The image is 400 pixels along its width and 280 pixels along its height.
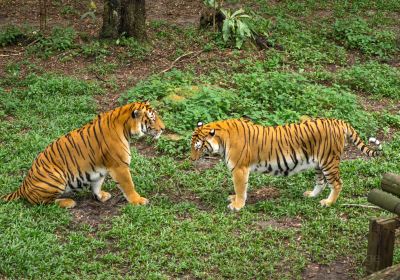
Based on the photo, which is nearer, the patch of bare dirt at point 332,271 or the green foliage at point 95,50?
the patch of bare dirt at point 332,271

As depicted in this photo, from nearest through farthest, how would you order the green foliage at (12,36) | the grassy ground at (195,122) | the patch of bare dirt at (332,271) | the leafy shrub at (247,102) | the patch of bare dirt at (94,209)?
the patch of bare dirt at (332,271)
the grassy ground at (195,122)
the patch of bare dirt at (94,209)
the leafy shrub at (247,102)
the green foliage at (12,36)

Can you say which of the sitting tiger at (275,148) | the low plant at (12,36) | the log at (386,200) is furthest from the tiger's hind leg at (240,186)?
the low plant at (12,36)

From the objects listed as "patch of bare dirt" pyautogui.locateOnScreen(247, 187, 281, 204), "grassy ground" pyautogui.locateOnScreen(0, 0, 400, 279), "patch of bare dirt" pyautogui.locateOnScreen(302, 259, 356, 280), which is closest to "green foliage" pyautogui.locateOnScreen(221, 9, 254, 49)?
"grassy ground" pyautogui.locateOnScreen(0, 0, 400, 279)

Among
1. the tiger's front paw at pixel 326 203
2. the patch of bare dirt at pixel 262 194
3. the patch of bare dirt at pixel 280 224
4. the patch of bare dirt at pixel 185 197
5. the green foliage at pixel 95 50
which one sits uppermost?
the green foliage at pixel 95 50

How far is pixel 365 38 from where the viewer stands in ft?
44.7

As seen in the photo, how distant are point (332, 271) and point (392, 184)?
970 millimetres

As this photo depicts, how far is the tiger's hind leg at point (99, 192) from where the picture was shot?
23.8 ft

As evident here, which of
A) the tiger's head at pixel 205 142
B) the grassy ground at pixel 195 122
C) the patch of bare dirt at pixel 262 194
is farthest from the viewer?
the patch of bare dirt at pixel 262 194

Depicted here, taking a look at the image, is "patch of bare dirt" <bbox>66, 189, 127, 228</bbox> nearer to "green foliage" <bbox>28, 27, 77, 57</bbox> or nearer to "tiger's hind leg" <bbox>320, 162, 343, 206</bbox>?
"tiger's hind leg" <bbox>320, 162, 343, 206</bbox>

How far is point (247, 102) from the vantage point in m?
9.79

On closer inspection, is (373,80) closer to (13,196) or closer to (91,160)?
(91,160)

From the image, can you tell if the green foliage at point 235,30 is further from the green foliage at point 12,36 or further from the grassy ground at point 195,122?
the green foliage at point 12,36

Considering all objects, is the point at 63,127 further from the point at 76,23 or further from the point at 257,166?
the point at 76,23

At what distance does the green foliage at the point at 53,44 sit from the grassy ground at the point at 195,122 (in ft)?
0.12
